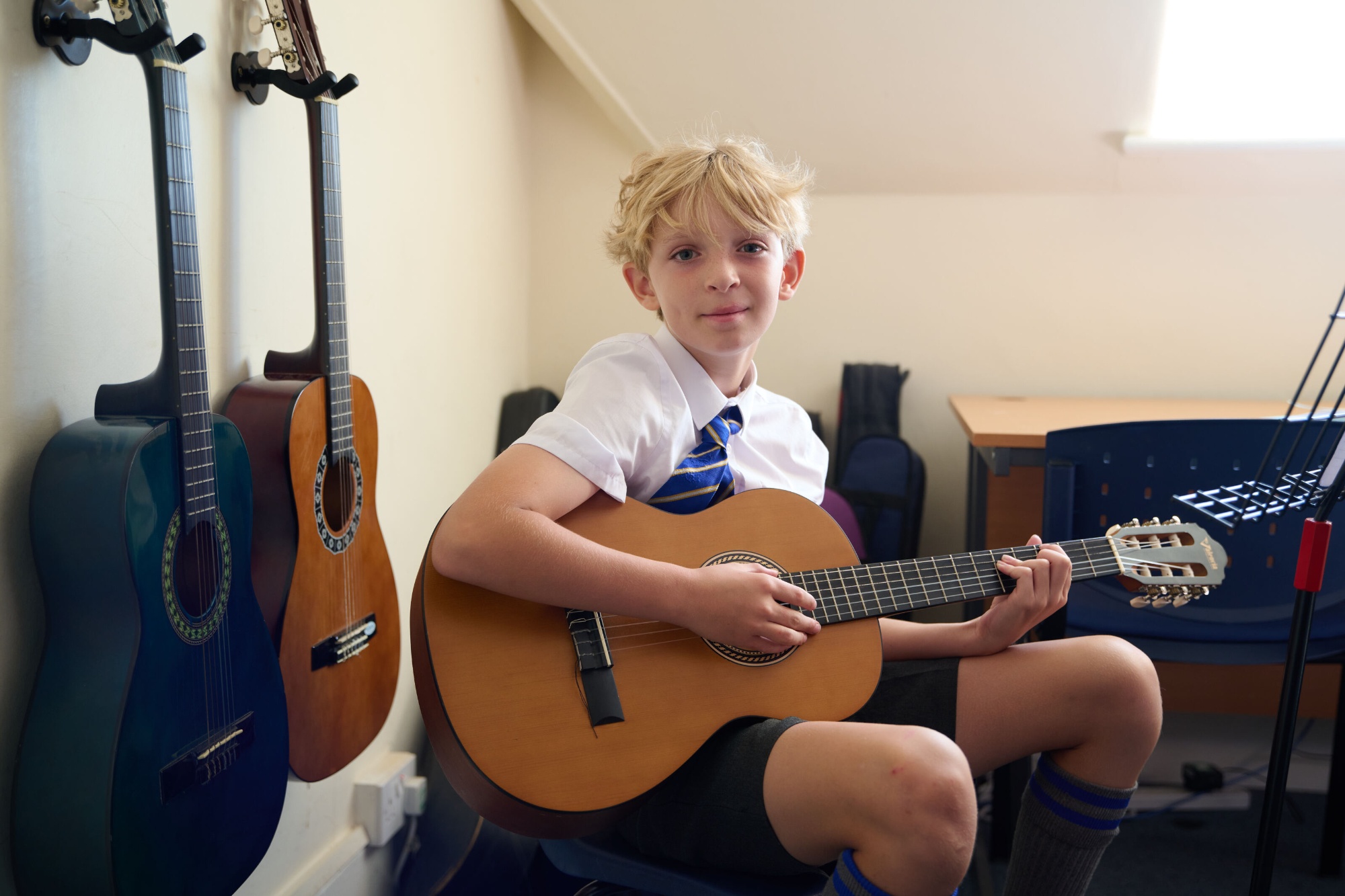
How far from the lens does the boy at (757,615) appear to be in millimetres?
805

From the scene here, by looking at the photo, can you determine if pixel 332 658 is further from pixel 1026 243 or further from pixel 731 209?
pixel 1026 243

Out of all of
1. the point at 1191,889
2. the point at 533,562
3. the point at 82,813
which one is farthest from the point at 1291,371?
the point at 82,813

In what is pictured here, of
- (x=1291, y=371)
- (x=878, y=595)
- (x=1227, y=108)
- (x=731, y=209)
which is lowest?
(x=878, y=595)

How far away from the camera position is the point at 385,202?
1578 millimetres

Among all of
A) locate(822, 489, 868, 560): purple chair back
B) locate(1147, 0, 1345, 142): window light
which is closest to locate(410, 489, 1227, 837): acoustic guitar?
locate(822, 489, 868, 560): purple chair back

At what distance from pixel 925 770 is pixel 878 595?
0.29m

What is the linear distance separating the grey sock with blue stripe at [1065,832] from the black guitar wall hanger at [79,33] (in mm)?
1146

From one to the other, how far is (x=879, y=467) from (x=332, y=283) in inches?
57.2

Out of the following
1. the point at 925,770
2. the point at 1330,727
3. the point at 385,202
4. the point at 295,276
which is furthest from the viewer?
the point at 1330,727

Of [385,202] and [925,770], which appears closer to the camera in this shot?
[925,770]

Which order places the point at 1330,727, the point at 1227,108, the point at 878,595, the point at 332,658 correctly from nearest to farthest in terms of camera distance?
the point at 878,595 < the point at 332,658 < the point at 1330,727 < the point at 1227,108

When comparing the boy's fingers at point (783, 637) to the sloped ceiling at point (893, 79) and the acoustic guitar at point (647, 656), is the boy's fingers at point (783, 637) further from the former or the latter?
the sloped ceiling at point (893, 79)

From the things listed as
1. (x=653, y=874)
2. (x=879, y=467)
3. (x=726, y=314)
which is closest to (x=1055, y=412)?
(x=879, y=467)

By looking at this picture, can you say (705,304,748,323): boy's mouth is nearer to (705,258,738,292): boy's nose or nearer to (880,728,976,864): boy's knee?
(705,258,738,292): boy's nose
